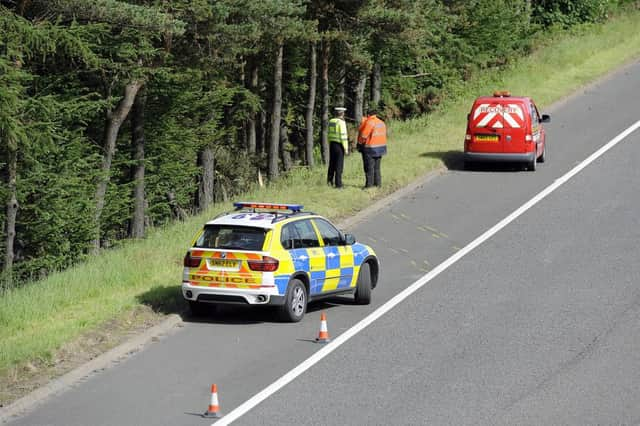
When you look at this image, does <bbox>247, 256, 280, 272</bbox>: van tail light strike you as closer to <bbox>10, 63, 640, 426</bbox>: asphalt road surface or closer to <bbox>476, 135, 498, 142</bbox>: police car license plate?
<bbox>10, 63, 640, 426</bbox>: asphalt road surface

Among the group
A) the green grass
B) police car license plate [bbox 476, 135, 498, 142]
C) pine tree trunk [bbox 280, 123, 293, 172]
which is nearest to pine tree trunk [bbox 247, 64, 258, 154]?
pine tree trunk [bbox 280, 123, 293, 172]

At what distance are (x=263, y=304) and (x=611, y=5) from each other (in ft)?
165

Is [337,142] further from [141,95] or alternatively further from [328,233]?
[328,233]

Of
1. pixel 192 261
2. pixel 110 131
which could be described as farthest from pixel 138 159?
pixel 192 261

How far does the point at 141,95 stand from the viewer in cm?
3334

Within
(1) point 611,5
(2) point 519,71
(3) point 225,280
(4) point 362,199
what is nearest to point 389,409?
(3) point 225,280

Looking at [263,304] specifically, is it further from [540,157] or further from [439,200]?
[540,157]

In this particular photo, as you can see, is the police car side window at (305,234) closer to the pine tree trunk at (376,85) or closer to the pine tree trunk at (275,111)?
the pine tree trunk at (275,111)

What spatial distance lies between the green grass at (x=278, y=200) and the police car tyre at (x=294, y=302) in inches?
75.5

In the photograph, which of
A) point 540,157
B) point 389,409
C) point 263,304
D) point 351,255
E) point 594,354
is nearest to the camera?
point 389,409

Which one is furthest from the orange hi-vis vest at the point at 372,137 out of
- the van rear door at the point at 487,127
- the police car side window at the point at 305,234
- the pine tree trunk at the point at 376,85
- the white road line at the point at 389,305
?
the pine tree trunk at the point at 376,85

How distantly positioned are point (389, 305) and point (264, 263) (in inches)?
102

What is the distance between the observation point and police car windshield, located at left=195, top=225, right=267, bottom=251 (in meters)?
17.5

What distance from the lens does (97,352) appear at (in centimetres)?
1568
